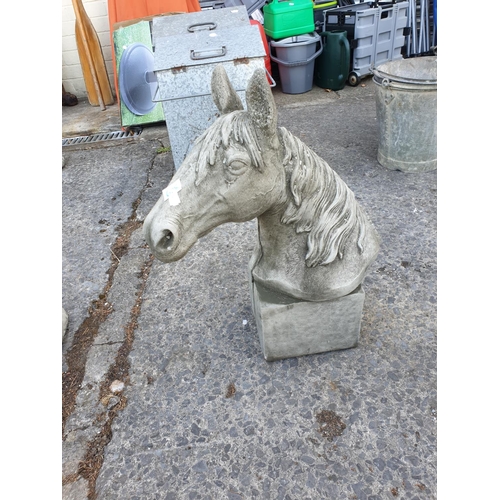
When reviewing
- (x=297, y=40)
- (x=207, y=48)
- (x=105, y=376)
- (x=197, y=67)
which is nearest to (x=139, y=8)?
(x=297, y=40)

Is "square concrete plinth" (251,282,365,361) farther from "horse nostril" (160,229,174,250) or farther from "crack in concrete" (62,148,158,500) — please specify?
"crack in concrete" (62,148,158,500)

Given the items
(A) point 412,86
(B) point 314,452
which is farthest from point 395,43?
(B) point 314,452

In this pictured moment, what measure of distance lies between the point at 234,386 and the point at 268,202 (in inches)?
43.3

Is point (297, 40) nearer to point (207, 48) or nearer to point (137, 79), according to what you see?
point (137, 79)

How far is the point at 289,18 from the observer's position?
5480 mm

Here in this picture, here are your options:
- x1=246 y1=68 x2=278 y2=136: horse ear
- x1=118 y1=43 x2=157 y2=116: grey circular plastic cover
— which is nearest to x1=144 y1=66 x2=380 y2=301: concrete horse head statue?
x1=246 y1=68 x2=278 y2=136: horse ear

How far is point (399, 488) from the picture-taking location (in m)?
1.63

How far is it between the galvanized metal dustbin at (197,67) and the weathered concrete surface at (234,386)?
1.02 m

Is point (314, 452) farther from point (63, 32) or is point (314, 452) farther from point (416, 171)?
point (63, 32)

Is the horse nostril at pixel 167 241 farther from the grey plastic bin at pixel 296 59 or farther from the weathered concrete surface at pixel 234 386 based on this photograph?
the grey plastic bin at pixel 296 59

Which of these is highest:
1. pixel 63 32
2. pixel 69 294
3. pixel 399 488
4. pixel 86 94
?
pixel 63 32

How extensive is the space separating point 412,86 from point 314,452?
300 centimetres

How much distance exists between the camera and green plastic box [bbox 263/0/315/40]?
17.8 ft

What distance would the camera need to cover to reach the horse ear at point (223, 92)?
1.42 m
